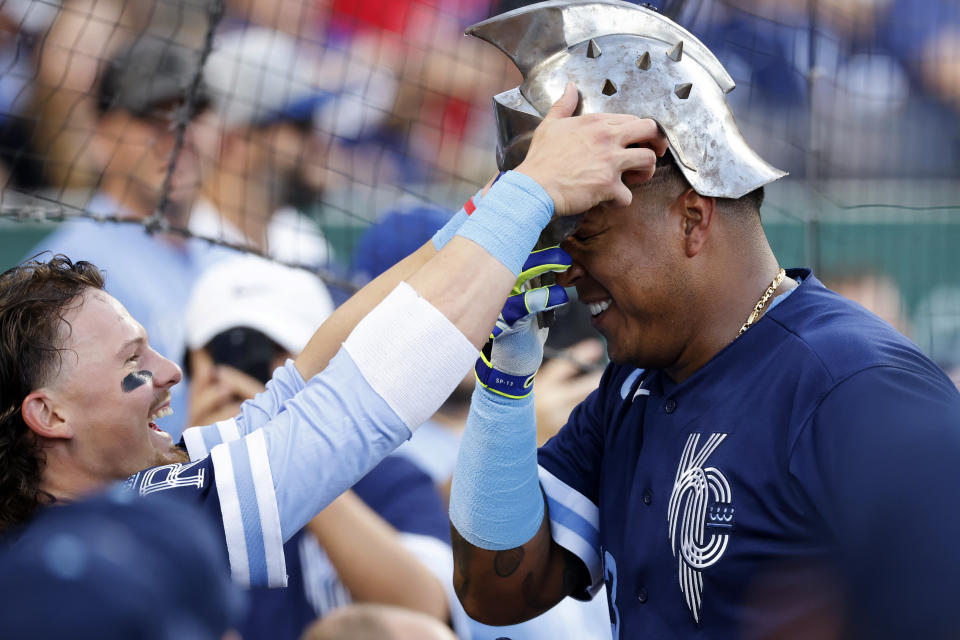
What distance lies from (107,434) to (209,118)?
1853 millimetres

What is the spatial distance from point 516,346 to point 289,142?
187 centimetres

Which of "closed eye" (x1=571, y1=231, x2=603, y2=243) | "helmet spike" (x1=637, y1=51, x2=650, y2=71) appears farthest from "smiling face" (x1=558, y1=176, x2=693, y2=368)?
"helmet spike" (x1=637, y1=51, x2=650, y2=71)

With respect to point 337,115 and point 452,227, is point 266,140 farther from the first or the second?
point 452,227

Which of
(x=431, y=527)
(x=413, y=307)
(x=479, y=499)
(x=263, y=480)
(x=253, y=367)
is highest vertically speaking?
(x=413, y=307)

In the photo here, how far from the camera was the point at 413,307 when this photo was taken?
145cm

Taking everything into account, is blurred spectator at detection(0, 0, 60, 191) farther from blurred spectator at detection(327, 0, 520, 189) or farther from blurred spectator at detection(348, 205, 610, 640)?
blurred spectator at detection(348, 205, 610, 640)

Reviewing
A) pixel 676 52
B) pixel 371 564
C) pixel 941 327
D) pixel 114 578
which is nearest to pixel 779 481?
pixel 676 52

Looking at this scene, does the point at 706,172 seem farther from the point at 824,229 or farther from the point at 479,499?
the point at 824,229

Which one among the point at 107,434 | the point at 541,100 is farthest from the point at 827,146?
the point at 107,434

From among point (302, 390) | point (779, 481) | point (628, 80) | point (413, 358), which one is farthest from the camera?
point (628, 80)

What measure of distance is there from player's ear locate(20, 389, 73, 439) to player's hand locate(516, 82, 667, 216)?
A: 94cm

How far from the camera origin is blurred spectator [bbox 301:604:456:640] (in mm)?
2115

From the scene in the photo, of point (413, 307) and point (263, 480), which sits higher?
point (413, 307)

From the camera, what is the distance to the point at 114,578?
2.03 feet
